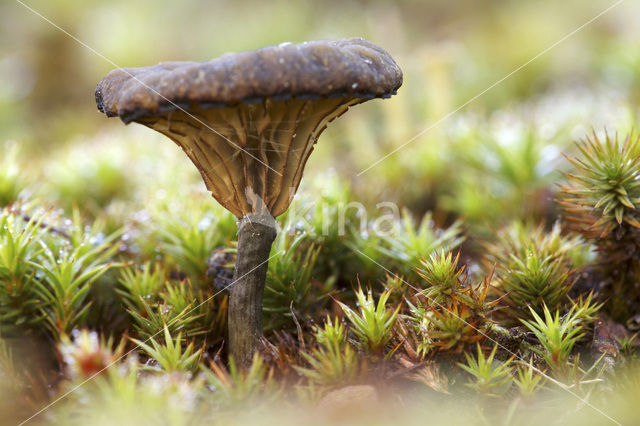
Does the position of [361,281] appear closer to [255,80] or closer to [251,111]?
[251,111]

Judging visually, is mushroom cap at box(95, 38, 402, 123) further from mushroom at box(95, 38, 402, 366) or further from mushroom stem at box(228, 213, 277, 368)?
mushroom stem at box(228, 213, 277, 368)

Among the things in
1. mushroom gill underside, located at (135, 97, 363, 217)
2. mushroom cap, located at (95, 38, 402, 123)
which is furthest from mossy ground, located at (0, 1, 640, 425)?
mushroom cap, located at (95, 38, 402, 123)

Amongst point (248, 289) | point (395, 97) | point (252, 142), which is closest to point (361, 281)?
point (248, 289)

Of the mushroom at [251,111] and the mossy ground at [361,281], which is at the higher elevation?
the mushroom at [251,111]

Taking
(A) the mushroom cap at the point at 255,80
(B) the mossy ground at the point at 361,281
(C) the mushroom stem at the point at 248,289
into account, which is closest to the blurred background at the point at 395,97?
(B) the mossy ground at the point at 361,281

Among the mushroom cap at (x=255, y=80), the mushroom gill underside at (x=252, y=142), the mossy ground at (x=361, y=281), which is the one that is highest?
the mushroom cap at (x=255, y=80)

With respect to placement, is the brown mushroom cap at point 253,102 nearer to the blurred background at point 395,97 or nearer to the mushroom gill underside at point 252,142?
the mushroom gill underside at point 252,142
